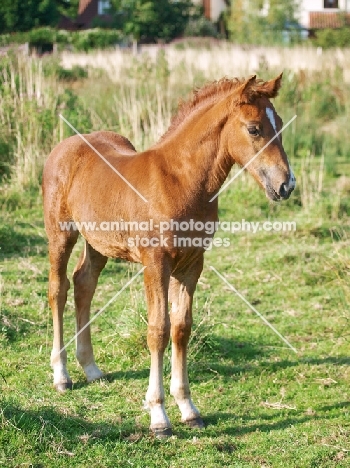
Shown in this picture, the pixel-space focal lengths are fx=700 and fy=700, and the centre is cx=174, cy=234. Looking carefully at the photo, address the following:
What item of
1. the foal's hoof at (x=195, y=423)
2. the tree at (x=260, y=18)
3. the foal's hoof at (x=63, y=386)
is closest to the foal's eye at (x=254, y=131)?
the foal's hoof at (x=195, y=423)

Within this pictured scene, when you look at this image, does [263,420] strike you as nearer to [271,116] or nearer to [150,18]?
[271,116]

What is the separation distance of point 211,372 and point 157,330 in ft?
4.07

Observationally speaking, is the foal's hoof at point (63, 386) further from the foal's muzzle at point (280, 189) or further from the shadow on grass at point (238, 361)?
the foal's muzzle at point (280, 189)

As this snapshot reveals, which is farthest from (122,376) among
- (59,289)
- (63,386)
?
(59,289)

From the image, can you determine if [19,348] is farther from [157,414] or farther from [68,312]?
[157,414]

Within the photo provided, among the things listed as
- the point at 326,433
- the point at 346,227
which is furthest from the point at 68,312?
the point at 346,227

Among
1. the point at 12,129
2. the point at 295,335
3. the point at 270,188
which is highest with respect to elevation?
the point at 270,188

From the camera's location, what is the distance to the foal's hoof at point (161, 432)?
4395 mm

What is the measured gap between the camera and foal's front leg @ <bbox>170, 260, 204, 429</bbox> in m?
4.66

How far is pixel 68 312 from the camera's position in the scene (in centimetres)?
654

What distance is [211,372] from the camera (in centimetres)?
549

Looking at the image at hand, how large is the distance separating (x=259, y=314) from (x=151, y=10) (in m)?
33.9

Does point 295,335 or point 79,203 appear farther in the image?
point 295,335

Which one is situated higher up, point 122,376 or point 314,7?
point 314,7
